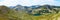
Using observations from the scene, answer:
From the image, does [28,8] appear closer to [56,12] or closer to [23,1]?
[23,1]

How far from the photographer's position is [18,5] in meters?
1.00

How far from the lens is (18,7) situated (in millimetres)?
1006

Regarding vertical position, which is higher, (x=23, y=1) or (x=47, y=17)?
(x=23, y=1)

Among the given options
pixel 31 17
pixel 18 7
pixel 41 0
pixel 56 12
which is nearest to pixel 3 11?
pixel 18 7

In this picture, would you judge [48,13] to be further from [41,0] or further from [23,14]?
[23,14]

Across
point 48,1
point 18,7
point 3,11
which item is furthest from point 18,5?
point 48,1

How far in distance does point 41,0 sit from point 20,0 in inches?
8.4

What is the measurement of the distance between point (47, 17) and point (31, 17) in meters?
0.16

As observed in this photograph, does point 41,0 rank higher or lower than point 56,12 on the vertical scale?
higher

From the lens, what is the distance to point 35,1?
1.01 m

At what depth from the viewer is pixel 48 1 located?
1.01 metres

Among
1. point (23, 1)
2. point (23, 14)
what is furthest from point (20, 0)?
point (23, 14)

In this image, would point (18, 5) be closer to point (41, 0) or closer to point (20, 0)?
point (20, 0)

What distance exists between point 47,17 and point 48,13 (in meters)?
0.04
